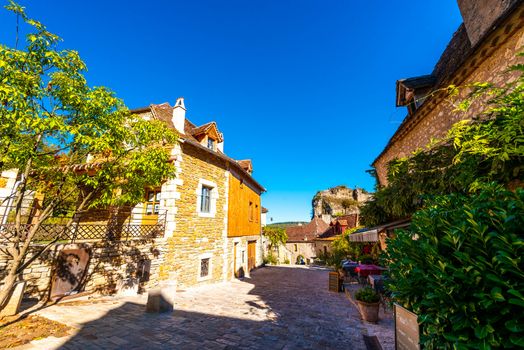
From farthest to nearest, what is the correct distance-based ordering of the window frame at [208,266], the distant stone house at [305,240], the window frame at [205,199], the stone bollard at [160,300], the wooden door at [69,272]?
the distant stone house at [305,240]
the window frame at [205,199]
the window frame at [208,266]
the wooden door at [69,272]
the stone bollard at [160,300]

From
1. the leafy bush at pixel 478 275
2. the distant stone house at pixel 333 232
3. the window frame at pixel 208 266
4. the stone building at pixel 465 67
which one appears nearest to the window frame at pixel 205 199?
the window frame at pixel 208 266

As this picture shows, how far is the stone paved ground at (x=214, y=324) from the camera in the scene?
4.31 meters

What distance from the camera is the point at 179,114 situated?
37.6 feet

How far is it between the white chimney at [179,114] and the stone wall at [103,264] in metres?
5.87

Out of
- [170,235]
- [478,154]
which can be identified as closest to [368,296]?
[478,154]

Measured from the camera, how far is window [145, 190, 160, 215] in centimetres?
996

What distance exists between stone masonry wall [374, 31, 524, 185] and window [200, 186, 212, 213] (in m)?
9.59

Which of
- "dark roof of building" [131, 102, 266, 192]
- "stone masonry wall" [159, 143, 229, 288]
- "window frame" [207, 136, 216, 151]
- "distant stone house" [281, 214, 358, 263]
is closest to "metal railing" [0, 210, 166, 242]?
"stone masonry wall" [159, 143, 229, 288]

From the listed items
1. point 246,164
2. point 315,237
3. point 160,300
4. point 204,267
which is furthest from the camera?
point 315,237

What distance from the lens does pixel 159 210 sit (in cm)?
945

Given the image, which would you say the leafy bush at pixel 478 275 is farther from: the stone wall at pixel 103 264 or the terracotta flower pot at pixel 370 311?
the stone wall at pixel 103 264

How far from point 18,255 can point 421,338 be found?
7.73 metres

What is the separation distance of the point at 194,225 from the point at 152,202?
7.32 ft

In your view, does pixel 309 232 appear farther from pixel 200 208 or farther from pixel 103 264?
pixel 103 264
